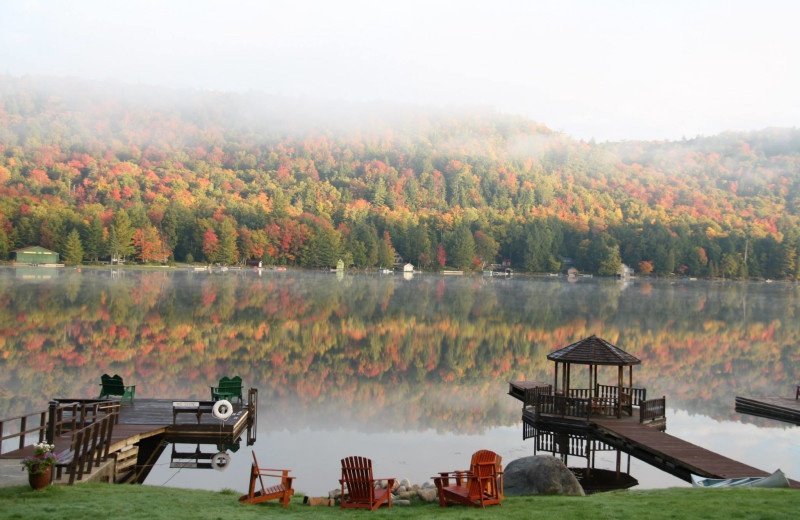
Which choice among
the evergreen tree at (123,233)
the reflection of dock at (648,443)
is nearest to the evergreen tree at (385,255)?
the evergreen tree at (123,233)

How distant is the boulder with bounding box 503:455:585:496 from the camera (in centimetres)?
1159

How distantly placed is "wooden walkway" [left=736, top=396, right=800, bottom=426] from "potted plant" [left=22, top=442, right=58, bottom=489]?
19543 mm

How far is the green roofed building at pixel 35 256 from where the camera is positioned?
112 meters

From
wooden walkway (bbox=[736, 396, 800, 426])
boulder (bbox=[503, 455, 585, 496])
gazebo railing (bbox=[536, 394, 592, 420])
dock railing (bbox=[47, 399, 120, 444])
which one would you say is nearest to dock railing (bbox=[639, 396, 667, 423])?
gazebo railing (bbox=[536, 394, 592, 420])

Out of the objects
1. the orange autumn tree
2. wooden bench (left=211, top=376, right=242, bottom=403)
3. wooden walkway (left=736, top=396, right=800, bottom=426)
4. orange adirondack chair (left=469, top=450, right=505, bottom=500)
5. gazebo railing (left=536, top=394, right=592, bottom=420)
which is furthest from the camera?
the orange autumn tree

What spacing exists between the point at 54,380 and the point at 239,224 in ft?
418

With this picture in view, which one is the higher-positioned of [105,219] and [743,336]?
[105,219]

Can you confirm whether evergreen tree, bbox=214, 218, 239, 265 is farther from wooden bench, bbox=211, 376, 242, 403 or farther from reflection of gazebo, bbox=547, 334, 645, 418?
reflection of gazebo, bbox=547, 334, 645, 418

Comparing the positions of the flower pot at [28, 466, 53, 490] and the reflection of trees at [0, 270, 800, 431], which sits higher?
the flower pot at [28, 466, 53, 490]

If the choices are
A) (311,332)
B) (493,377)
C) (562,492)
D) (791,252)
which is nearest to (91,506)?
(562,492)

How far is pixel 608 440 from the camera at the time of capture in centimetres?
1595

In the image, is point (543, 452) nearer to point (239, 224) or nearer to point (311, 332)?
point (311, 332)

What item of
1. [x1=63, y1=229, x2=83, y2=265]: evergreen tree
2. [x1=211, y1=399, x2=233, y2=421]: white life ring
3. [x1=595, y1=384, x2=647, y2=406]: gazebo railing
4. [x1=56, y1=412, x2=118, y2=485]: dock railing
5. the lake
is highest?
[x1=63, y1=229, x2=83, y2=265]: evergreen tree

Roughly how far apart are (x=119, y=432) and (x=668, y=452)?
37.1 ft
